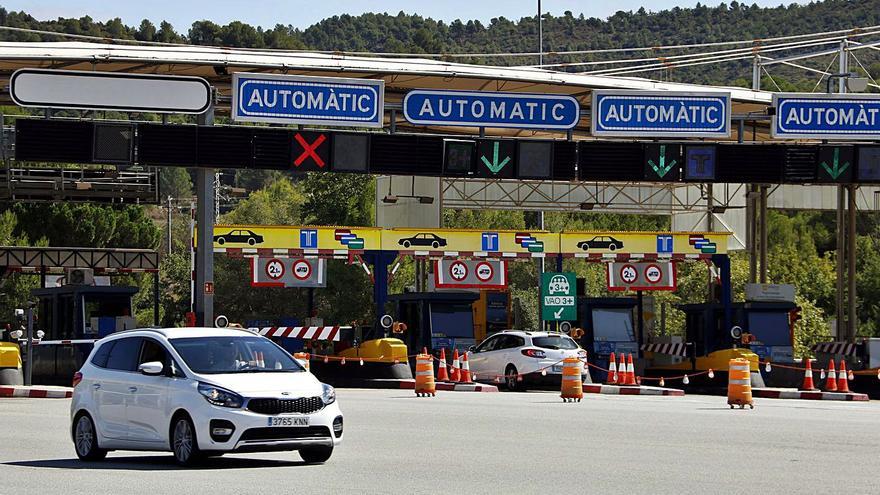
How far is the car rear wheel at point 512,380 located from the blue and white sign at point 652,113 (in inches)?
230

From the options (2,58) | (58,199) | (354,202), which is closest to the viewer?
(2,58)

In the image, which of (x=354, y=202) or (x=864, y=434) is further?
(x=354, y=202)

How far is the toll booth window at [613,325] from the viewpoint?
4197 cm

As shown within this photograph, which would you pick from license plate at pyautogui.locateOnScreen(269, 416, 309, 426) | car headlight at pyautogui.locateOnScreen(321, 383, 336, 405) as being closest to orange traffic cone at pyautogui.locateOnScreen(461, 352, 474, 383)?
car headlight at pyautogui.locateOnScreen(321, 383, 336, 405)

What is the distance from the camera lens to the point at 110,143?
1208 inches

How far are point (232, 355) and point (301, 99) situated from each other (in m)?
17.3

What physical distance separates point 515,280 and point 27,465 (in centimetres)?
6884

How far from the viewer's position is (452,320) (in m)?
40.8

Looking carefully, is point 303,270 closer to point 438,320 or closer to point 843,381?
point 438,320

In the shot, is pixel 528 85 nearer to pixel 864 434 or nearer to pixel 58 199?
pixel 58 199

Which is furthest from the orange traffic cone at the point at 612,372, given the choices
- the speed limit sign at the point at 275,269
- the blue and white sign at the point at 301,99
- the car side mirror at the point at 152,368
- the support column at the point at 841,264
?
the car side mirror at the point at 152,368

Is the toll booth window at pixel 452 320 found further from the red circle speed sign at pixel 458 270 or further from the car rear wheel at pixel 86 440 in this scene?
the car rear wheel at pixel 86 440

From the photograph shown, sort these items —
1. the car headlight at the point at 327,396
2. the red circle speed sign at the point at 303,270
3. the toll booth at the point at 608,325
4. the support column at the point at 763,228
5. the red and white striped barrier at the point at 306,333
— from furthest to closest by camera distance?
the support column at the point at 763,228
the red circle speed sign at the point at 303,270
the toll booth at the point at 608,325
the red and white striped barrier at the point at 306,333
the car headlight at the point at 327,396

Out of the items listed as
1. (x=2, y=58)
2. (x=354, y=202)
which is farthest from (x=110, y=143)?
(x=354, y=202)
